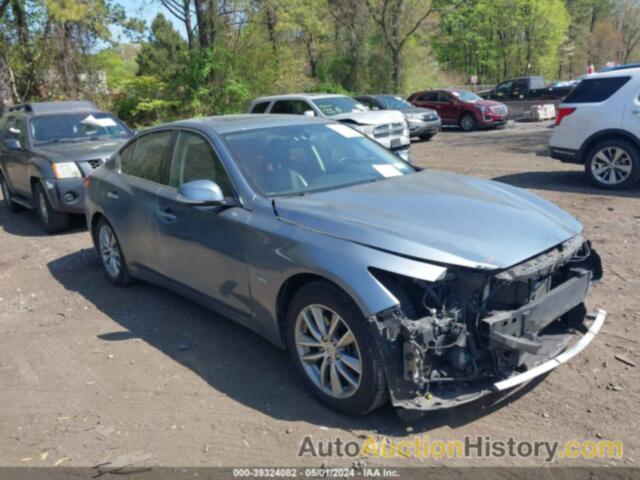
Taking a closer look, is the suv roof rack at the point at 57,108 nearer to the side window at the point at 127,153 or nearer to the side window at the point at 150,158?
the side window at the point at 127,153

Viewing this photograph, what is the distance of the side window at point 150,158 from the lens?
4961 mm

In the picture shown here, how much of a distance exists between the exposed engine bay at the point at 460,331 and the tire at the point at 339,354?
4.6 inches

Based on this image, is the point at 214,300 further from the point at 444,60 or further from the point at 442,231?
the point at 444,60

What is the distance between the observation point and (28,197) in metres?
9.29

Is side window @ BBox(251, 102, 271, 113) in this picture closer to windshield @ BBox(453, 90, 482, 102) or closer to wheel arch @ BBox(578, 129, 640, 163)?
wheel arch @ BBox(578, 129, 640, 163)

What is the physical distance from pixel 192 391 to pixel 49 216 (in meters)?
5.60

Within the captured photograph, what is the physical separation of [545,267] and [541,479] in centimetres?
112

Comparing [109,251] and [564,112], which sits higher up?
[564,112]

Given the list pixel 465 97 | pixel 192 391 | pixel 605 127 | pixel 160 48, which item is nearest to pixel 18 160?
pixel 192 391

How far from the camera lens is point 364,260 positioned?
316 centimetres

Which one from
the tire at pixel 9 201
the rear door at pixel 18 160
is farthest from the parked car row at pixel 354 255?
the tire at pixel 9 201

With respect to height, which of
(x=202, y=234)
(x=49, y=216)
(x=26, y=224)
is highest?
(x=202, y=234)

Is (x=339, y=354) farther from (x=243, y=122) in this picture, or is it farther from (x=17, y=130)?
(x=17, y=130)

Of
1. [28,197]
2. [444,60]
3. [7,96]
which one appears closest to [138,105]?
[7,96]
